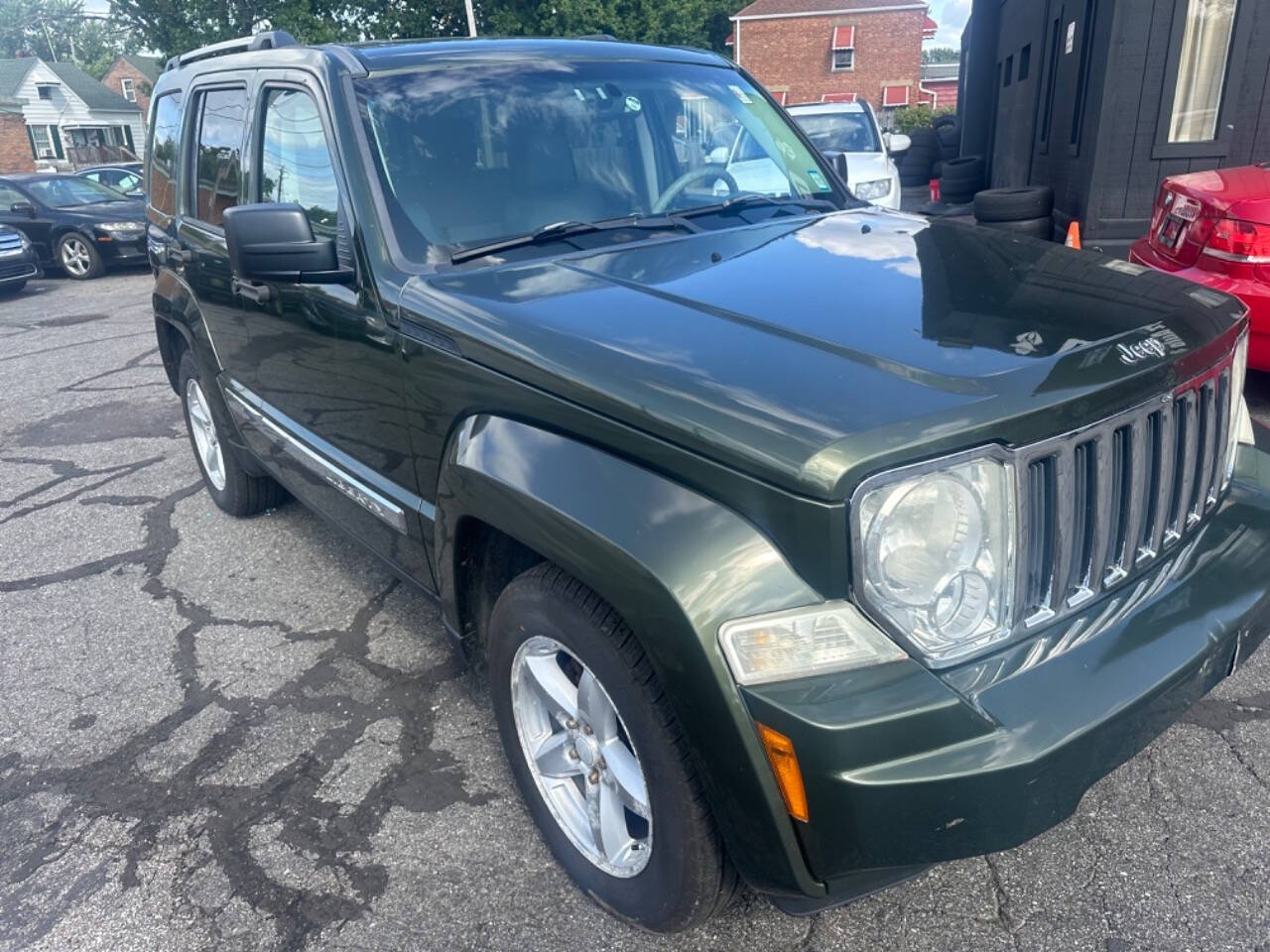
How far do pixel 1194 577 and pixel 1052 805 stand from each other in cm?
68

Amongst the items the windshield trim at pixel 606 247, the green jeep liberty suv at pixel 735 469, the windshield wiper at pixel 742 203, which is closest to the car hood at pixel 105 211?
the green jeep liberty suv at pixel 735 469

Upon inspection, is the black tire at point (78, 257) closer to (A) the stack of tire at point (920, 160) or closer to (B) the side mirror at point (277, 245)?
(B) the side mirror at point (277, 245)

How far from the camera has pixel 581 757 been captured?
2.32m

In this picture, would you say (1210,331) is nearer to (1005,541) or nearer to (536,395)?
(1005,541)

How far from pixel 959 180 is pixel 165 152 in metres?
13.1

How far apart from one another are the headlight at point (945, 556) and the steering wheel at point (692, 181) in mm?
1640

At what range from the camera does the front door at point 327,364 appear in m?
2.74

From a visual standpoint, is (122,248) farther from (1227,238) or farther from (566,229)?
(1227,238)

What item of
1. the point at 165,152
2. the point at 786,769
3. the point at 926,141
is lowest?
the point at 926,141

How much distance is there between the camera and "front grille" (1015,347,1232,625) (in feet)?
5.82

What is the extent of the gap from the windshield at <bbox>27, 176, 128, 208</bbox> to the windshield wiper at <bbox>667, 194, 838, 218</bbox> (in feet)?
49.6

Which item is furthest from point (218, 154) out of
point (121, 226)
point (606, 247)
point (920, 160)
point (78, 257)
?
point (920, 160)

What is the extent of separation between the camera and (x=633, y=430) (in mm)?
1875

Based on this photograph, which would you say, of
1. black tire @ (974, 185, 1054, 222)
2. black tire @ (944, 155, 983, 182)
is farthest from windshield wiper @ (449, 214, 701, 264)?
black tire @ (944, 155, 983, 182)
